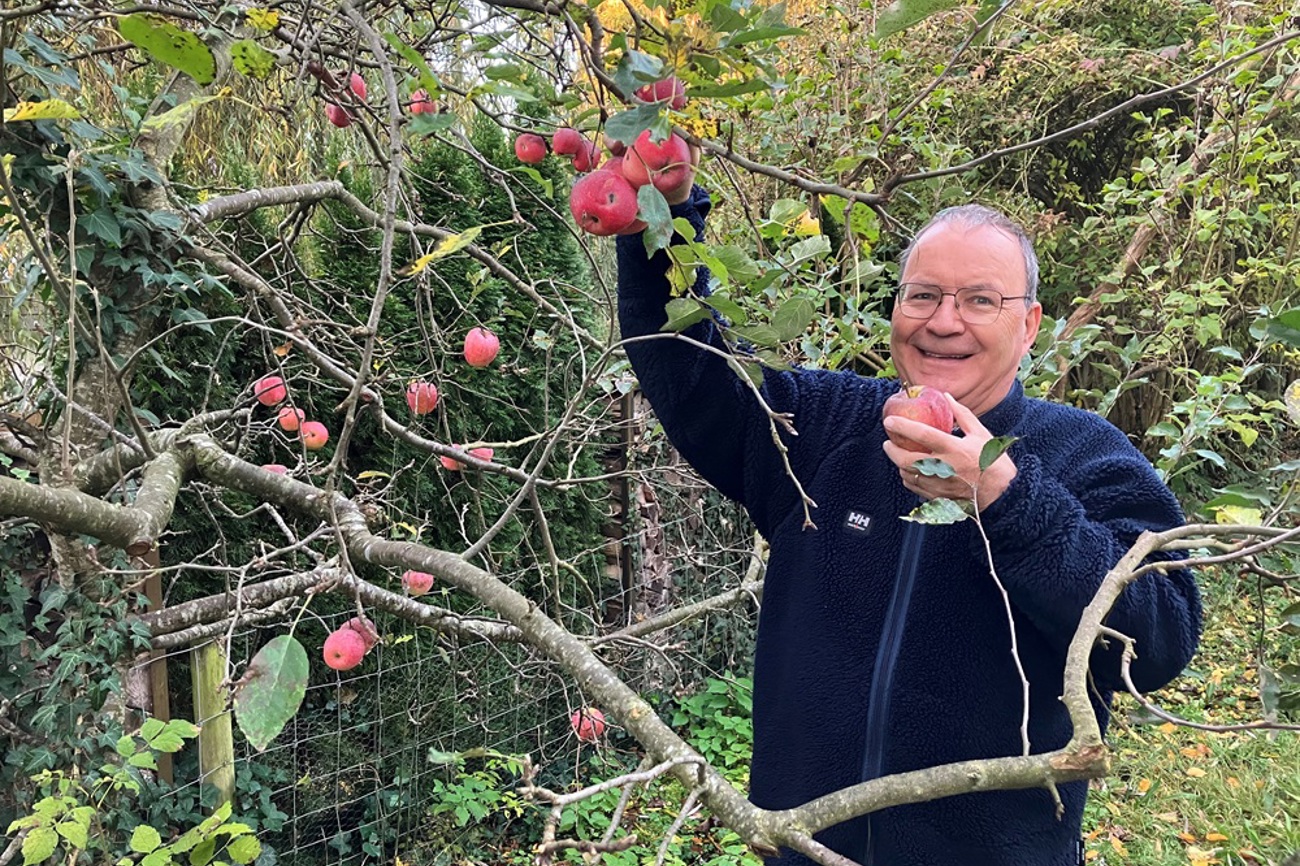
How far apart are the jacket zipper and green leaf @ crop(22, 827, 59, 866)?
126cm

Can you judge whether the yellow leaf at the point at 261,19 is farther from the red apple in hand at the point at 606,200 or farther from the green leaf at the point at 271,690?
the green leaf at the point at 271,690

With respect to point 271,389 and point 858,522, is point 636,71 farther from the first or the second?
point 271,389

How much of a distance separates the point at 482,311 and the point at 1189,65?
162 inches

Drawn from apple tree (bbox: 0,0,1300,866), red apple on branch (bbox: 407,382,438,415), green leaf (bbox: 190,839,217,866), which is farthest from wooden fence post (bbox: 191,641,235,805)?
green leaf (bbox: 190,839,217,866)

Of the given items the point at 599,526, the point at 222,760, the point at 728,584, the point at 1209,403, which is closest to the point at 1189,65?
the point at 1209,403

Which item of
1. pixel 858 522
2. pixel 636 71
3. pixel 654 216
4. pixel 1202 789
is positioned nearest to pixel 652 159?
pixel 654 216

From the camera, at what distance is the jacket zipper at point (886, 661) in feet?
4.31

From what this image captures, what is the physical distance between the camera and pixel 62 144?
1.55 meters

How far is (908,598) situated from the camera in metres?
1.34

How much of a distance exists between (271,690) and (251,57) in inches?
29.1

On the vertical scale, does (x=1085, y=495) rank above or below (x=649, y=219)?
below

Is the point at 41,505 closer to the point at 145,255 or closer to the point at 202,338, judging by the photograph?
the point at 145,255

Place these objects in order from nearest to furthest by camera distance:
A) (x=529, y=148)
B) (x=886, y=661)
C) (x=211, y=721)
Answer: (x=886, y=661) → (x=529, y=148) → (x=211, y=721)

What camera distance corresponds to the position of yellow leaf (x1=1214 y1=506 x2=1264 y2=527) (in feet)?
3.33
